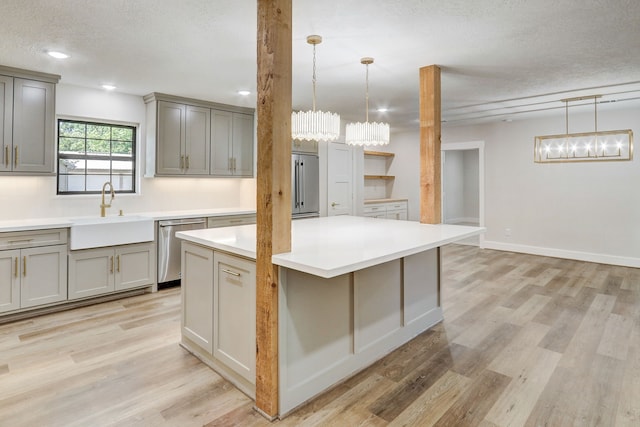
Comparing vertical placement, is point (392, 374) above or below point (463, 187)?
below

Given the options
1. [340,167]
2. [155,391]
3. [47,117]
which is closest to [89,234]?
[47,117]

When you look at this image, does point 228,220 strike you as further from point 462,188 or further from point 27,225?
point 462,188

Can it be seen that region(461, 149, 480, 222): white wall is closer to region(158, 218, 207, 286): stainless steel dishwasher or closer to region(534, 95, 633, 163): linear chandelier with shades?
region(534, 95, 633, 163): linear chandelier with shades

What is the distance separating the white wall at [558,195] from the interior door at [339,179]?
8.00 feet

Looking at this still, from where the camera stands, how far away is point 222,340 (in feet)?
7.96

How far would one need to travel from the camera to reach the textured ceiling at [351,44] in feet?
7.82

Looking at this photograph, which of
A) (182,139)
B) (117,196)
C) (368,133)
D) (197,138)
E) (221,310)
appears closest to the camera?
(221,310)

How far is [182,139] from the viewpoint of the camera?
472cm

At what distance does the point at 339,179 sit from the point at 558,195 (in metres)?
3.73

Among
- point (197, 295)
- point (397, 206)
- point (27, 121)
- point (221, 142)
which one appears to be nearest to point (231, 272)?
point (197, 295)

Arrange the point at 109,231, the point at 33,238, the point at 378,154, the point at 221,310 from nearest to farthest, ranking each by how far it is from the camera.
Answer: the point at 221,310, the point at 33,238, the point at 109,231, the point at 378,154

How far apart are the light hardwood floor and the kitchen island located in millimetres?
128

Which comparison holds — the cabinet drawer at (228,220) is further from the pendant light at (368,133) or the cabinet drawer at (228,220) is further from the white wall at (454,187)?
the white wall at (454,187)

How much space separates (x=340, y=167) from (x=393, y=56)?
308 centimetres
